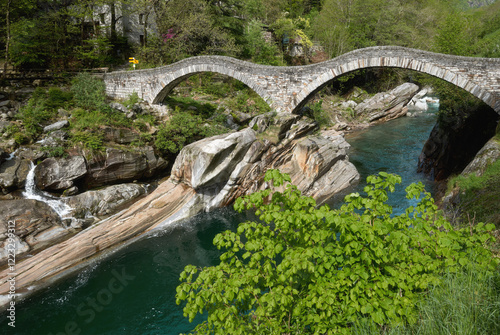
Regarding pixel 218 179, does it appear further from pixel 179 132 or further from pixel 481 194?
pixel 481 194

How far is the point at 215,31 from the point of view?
2542 centimetres

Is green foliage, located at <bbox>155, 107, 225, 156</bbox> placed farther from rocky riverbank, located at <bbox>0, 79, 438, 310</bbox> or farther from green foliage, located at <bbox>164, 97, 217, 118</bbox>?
green foliage, located at <bbox>164, 97, 217, 118</bbox>

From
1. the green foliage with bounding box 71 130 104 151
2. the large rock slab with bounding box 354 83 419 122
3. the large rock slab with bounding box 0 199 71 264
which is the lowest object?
the large rock slab with bounding box 0 199 71 264

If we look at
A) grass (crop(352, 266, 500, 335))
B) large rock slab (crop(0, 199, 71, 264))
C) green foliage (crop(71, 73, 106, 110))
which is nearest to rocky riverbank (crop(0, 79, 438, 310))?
large rock slab (crop(0, 199, 71, 264))

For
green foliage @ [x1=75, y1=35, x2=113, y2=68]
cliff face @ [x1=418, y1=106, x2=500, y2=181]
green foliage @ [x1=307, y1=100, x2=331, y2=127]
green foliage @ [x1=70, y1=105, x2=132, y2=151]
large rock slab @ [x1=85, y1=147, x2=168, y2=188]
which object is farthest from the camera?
green foliage @ [x1=307, y1=100, x2=331, y2=127]

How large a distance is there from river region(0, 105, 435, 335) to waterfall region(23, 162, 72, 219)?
314cm

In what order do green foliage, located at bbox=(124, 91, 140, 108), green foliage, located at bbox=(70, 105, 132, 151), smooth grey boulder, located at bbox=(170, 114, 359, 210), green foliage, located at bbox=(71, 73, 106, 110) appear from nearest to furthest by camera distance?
1. smooth grey boulder, located at bbox=(170, 114, 359, 210)
2. green foliage, located at bbox=(70, 105, 132, 151)
3. green foliage, located at bbox=(71, 73, 106, 110)
4. green foliage, located at bbox=(124, 91, 140, 108)

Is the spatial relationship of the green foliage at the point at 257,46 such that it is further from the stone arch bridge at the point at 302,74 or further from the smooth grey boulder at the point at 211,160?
the smooth grey boulder at the point at 211,160

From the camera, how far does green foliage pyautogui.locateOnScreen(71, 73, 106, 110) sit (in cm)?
1869

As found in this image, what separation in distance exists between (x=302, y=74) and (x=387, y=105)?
16.9 m

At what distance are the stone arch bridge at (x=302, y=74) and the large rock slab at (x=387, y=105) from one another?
14.3 meters

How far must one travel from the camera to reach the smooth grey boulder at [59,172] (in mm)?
13422

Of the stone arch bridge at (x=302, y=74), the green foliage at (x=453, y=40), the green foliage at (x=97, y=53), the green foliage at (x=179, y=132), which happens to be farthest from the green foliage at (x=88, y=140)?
the green foliage at (x=453, y=40)

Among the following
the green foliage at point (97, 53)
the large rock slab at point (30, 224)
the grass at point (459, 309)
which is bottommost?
the large rock slab at point (30, 224)
